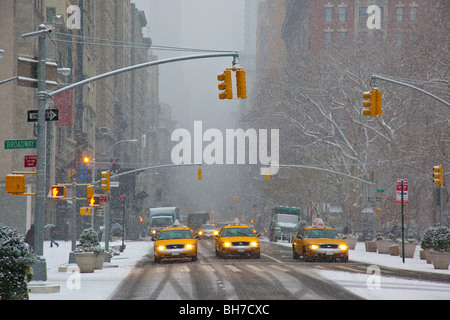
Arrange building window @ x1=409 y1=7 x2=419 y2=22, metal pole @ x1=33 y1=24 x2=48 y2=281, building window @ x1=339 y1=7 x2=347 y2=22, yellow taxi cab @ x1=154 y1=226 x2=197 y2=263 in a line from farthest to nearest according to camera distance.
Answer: building window @ x1=339 y1=7 x2=347 y2=22 → building window @ x1=409 y1=7 x2=419 y2=22 → yellow taxi cab @ x1=154 y1=226 x2=197 y2=263 → metal pole @ x1=33 y1=24 x2=48 y2=281

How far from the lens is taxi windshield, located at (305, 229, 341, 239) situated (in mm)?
30891

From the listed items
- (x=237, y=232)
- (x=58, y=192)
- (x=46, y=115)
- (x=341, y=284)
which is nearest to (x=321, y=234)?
(x=237, y=232)

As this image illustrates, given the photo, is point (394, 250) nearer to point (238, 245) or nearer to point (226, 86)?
point (238, 245)

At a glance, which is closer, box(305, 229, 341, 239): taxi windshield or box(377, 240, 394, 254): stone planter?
box(305, 229, 341, 239): taxi windshield

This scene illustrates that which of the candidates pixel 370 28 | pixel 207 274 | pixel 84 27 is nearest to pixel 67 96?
pixel 84 27

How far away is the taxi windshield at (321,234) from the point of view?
30891mm

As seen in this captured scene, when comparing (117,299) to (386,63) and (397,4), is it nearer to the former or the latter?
(386,63)

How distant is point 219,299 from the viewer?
605 inches

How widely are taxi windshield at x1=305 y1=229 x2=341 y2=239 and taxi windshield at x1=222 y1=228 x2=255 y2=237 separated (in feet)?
12.0

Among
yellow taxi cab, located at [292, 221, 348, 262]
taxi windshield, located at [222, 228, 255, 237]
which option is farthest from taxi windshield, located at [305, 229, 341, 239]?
taxi windshield, located at [222, 228, 255, 237]

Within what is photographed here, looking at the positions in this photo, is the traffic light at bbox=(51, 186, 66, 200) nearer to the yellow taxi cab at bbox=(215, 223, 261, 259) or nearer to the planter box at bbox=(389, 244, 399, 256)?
the yellow taxi cab at bbox=(215, 223, 261, 259)

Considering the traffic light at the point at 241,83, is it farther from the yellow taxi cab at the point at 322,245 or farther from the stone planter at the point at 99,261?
the yellow taxi cab at the point at 322,245

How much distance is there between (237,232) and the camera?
34.0 m
